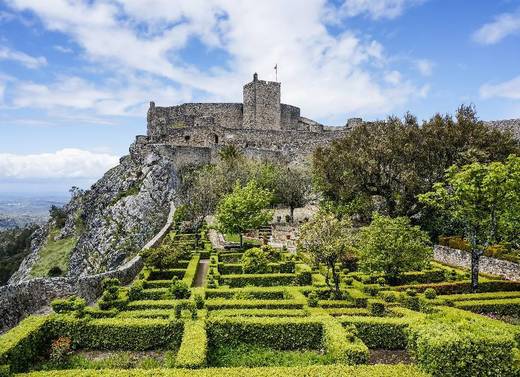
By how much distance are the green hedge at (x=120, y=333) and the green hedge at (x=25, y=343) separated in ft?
1.51

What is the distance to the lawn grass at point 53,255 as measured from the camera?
151ft

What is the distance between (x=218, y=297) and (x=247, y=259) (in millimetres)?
5356

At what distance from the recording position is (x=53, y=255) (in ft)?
163

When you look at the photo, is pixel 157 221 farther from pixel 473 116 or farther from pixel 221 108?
pixel 473 116

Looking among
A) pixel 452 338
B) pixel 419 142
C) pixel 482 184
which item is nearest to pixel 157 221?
pixel 419 142

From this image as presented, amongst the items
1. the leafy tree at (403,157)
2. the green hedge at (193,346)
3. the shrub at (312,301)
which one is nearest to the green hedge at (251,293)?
the shrub at (312,301)

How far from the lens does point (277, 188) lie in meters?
44.6

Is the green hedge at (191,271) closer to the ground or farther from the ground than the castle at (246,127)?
closer to the ground

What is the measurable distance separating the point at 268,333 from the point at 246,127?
1941 inches

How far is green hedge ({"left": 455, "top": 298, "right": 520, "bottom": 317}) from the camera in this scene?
18.4 m

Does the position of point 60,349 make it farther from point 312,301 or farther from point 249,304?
point 312,301

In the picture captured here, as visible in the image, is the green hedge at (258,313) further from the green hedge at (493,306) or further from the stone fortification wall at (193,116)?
the stone fortification wall at (193,116)

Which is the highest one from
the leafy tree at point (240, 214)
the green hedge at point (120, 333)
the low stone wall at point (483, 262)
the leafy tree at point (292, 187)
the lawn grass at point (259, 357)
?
the leafy tree at point (292, 187)

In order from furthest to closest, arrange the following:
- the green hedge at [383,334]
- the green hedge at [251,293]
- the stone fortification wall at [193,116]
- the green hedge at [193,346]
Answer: the stone fortification wall at [193,116] < the green hedge at [251,293] < the green hedge at [383,334] < the green hedge at [193,346]
